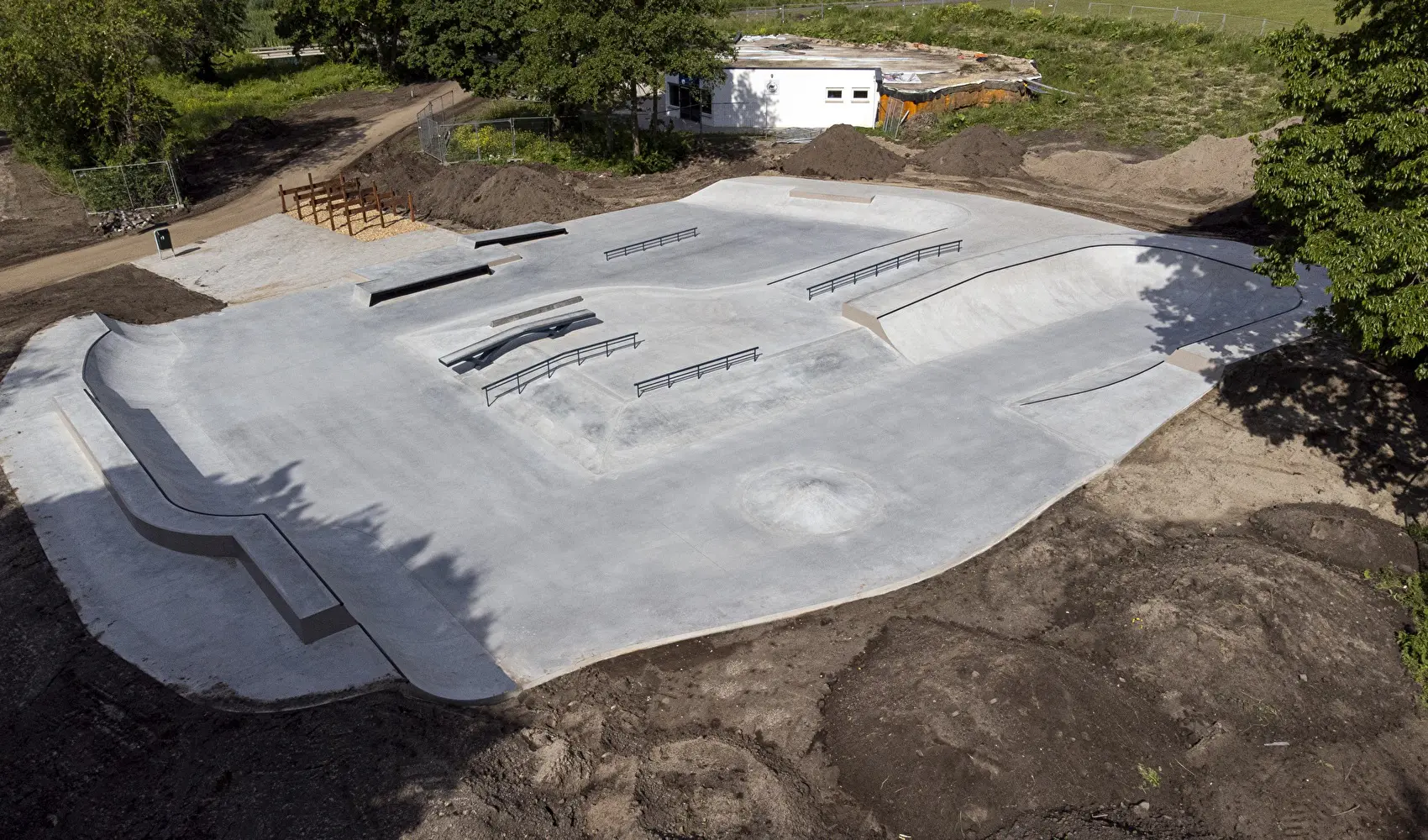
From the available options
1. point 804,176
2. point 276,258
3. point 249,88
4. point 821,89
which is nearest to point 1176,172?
point 804,176

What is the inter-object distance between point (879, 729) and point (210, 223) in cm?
3297

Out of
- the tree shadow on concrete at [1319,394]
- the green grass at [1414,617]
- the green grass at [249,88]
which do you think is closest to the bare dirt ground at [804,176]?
the tree shadow on concrete at [1319,394]

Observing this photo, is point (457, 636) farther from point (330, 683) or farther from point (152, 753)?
point (152, 753)

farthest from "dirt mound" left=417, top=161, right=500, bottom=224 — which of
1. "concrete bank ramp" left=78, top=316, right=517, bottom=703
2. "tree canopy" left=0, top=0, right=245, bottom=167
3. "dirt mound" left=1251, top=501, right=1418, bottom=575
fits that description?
"dirt mound" left=1251, top=501, right=1418, bottom=575

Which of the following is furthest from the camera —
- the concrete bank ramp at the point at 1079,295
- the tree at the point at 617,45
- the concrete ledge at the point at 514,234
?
the tree at the point at 617,45

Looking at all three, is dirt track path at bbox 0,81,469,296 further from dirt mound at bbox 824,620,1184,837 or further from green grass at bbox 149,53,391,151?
dirt mound at bbox 824,620,1184,837

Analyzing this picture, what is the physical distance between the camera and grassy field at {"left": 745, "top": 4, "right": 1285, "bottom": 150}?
40.8 metres

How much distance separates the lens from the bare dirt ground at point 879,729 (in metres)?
10.7

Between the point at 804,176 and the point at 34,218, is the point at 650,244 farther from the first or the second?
the point at 34,218

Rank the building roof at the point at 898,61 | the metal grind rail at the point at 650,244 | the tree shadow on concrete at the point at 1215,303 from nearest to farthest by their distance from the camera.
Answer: the tree shadow on concrete at the point at 1215,303
the metal grind rail at the point at 650,244
the building roof at the point at 898,61

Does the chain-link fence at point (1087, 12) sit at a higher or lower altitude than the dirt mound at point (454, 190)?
higher

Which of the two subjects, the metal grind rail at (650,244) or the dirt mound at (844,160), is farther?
the dirt mound at (844,160)

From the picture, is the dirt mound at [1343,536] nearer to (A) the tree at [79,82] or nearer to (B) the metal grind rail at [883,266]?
(B) the metal grind rail at [883,266]

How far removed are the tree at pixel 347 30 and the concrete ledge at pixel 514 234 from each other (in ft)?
97.4
